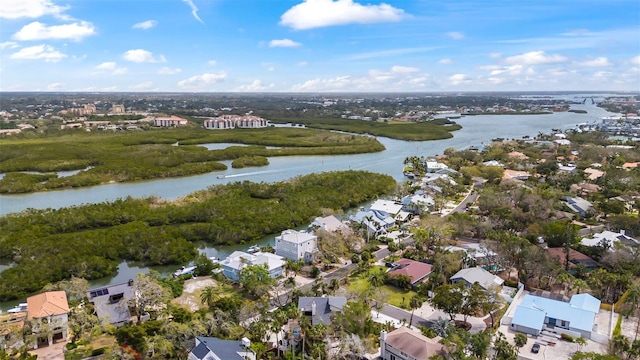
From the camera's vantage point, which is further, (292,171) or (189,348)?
(292,171)

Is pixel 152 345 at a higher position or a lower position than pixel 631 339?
higher

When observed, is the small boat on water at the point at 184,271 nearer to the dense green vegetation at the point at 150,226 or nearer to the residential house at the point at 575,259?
the dense green vegetation at the point at 150,226

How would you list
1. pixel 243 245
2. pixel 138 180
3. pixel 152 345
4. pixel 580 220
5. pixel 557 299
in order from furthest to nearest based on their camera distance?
pixel 138 180 → pixel 580 220 → pixel 243 245 → pixel 557 299 → pixel 152 345

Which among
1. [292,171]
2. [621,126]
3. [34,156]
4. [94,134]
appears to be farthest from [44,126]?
[621,126]

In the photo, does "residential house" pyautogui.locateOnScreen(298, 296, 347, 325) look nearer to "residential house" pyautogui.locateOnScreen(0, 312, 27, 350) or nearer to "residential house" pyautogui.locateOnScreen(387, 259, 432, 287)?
"residential house" pyautogui.locateOnScreen(387, 259, 432, 287)

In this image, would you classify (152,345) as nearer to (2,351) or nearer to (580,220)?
(2,351)

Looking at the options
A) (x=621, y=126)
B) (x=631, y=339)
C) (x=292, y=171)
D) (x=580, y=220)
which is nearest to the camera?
(x=631, y=339)
